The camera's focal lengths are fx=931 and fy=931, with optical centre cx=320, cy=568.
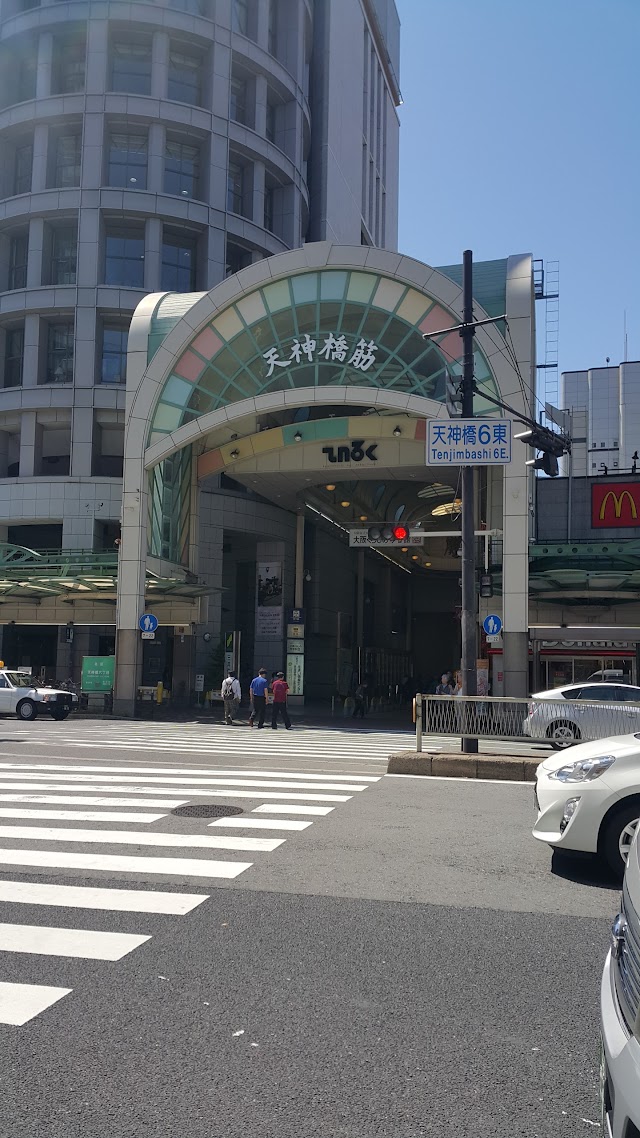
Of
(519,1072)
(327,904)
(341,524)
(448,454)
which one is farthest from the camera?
(341,524)

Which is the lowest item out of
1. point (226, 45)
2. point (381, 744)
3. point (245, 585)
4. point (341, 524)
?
point (381, 744)

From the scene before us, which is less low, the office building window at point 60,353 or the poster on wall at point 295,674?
the office building window at point 60,353

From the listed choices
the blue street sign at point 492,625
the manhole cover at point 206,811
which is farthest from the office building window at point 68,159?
the manhole cover at point 206,811

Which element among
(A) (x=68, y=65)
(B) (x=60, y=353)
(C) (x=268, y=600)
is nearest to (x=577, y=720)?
(C) (x=268, y=600)

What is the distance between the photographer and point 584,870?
26.5 feet

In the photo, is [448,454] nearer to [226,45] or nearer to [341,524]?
[341,524]

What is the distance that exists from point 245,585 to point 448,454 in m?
31.6

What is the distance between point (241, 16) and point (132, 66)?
719 centimetres

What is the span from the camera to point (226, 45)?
47219mm

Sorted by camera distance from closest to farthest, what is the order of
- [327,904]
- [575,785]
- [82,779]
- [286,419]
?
[327,904] < [575,785] < [82,779] < [286,419]

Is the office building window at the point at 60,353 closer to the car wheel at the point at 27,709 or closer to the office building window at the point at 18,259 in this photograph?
the office building window at the point at 18,259

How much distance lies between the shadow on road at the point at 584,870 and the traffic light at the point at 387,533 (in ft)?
70.9

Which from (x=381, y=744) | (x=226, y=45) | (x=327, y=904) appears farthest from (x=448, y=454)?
(x=226, y=45)

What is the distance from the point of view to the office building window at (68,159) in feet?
155
